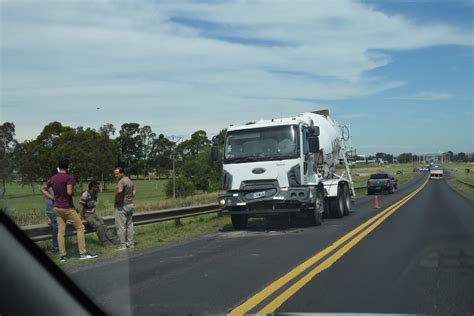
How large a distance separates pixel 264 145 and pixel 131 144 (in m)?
63.1

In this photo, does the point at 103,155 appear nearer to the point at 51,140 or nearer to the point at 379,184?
the point at 51,140

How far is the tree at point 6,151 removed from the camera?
28.1ft

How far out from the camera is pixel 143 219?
44.3ft

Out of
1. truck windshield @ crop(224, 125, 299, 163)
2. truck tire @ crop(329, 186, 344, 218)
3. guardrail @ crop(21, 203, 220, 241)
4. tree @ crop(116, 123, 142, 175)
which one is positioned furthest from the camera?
tree @ crop(116, 123, 142, 175)

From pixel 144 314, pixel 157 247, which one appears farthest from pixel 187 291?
pixel 157 247

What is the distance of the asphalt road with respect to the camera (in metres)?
5.75

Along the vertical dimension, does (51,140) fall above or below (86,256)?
above

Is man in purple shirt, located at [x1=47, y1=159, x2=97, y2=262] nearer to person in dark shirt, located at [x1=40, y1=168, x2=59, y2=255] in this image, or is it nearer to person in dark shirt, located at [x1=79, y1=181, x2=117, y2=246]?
person in dark shirt, located at [x1=40, y1=168, x2=59, y2=255]

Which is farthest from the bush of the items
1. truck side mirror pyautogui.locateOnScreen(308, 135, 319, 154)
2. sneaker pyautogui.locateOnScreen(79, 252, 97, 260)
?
sneaker pyautogui.locateOnScreen(79, 252, 97, 260)

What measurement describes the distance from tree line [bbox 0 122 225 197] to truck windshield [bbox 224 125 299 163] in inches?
211

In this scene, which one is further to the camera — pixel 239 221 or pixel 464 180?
pixel 464 180

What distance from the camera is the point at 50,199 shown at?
33.3ft

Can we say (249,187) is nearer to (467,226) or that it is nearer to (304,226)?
(304,226)

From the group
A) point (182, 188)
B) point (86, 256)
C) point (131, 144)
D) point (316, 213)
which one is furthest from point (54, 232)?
→ point (131, 144)
